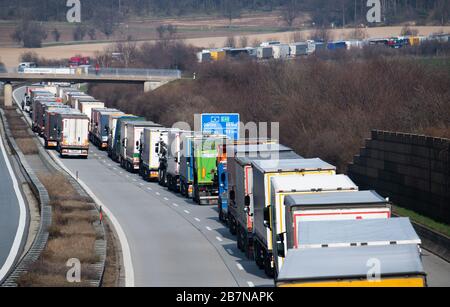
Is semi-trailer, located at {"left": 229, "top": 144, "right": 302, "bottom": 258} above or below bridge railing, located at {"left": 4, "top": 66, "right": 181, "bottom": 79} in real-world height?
below

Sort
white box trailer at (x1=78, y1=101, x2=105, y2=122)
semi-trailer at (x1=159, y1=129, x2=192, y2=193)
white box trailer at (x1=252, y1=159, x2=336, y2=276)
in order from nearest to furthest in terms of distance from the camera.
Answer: white box trailer at (x1=252, y1=159, x2=336, y2=276), semi-trailer at (x1=159, y1=129, x2=192, y2=193), white box trailer at (x1=78, y1=101, x2=105, y2=122)

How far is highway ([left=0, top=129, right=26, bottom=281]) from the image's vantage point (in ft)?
105

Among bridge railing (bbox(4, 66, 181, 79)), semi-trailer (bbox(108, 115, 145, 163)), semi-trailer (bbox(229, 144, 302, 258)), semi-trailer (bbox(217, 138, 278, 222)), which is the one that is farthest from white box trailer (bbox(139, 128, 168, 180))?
bridge railing (bbox(4, 66, 181, 79))

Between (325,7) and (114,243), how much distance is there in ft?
534

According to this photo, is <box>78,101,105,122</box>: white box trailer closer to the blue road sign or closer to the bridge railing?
the bridge railing

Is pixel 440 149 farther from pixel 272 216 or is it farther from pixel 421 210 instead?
pixel 272 216

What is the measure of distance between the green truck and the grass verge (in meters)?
7.69

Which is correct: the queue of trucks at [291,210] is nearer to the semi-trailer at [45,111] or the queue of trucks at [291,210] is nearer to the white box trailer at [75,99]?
the semi-trailer at [45,111]

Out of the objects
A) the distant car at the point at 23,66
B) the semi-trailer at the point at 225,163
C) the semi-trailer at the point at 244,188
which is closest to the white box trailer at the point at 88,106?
the distant car at the point at 23,66

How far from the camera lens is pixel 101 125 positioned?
7325 cm

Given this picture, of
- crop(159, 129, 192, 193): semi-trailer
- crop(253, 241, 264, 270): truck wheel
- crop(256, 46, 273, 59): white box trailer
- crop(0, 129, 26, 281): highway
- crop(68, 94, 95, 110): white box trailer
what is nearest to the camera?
crop(253, 241, 264, 270): truck wheel

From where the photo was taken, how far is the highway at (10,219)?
105 feet

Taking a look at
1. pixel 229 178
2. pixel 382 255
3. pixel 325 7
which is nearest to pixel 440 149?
pixel 229 178

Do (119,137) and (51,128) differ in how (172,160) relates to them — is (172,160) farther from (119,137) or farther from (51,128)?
(51,128)
